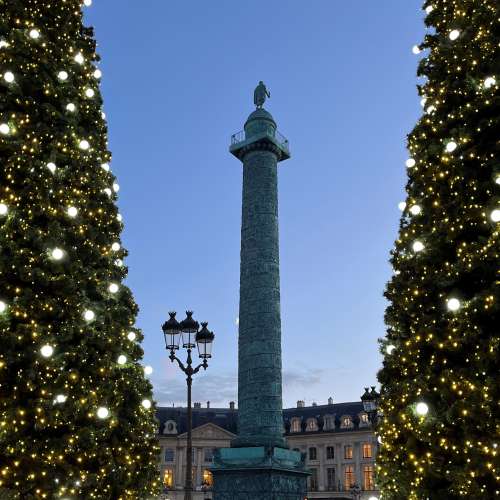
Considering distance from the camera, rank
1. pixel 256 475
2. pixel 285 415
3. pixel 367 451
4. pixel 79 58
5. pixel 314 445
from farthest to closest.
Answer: pixel 285 415, pixel 314 445, pixel 367 451, pixel 256 475, pixel 79 58

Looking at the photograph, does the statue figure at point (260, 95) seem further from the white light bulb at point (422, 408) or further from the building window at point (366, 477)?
the building window at point (366, 477)

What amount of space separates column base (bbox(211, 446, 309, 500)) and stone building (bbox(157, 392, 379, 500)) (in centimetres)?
3830

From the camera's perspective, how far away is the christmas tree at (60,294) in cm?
899

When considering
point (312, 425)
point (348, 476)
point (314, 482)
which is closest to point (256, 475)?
point (348, 476)

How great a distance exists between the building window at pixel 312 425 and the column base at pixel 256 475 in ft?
138

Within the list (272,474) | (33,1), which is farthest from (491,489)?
(272,474)

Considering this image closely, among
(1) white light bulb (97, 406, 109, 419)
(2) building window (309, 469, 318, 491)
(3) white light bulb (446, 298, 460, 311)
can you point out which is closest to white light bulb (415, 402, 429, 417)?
(3) white light bulb (446, 298, 460, 311)

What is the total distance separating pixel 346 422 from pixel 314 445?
4.77m

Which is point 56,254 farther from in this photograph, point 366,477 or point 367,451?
point 366,477

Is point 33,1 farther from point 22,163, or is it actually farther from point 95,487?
point 95,487

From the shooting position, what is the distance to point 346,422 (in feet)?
222

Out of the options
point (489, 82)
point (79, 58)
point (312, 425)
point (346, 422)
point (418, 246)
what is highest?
point (79, 58)

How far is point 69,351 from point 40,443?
1.46 m

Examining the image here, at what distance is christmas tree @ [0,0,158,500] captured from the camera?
29.5ft
